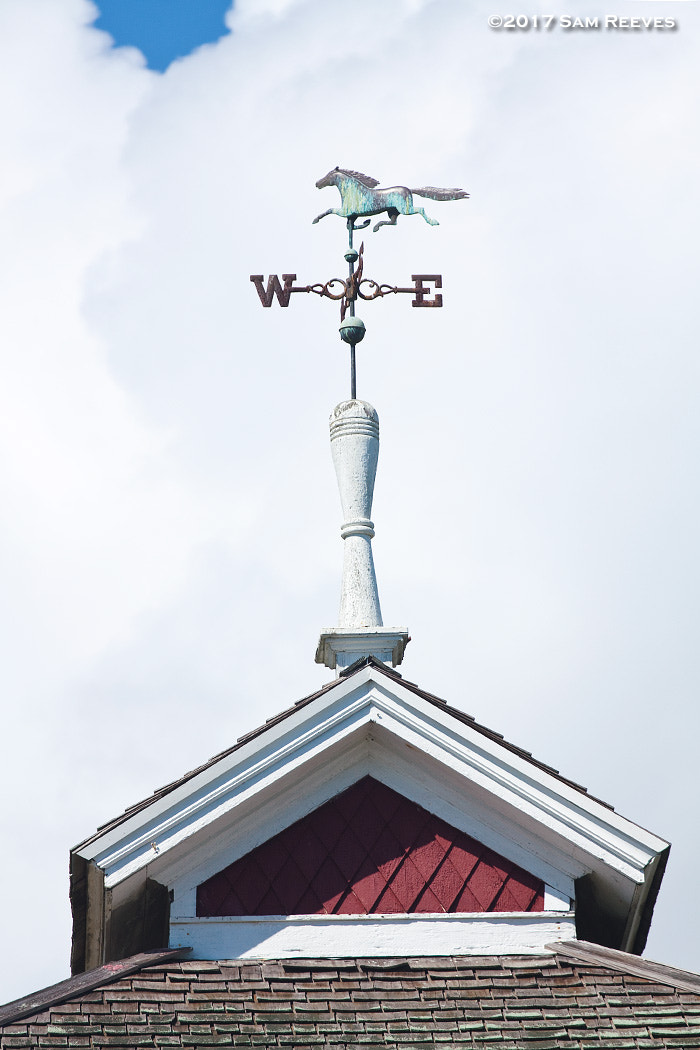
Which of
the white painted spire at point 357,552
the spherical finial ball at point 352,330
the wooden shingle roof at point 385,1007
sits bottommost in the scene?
the wooden shingle roof at point 385,1007

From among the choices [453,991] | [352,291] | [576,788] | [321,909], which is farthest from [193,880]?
[352,291]

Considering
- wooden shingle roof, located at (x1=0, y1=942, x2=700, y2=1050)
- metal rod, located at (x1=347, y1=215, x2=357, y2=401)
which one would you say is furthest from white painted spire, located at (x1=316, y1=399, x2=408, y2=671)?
wooden shingle roof, located at (x1=0, y1=942, x2=700, y2=1050)

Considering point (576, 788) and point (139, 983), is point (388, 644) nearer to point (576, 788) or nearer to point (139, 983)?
point (576, 788)

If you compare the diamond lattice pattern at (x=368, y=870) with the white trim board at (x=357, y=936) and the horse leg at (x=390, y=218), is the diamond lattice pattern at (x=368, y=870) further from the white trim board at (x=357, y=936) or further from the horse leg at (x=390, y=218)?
the horse leg at (x=390, y=218)

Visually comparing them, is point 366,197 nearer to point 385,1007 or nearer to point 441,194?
point 441,194

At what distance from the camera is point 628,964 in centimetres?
812

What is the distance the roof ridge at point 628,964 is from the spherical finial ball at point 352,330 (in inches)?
188

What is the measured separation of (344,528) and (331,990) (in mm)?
3580

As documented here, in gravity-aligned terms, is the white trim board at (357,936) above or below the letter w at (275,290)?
below

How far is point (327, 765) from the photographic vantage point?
9.03 meters

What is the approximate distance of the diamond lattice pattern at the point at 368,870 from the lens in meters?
8.69

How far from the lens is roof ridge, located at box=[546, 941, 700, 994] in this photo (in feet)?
26.2

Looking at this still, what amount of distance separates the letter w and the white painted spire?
1220 millimetres

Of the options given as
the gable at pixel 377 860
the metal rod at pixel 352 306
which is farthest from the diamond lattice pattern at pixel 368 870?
the metal rod at pixel 352 306
